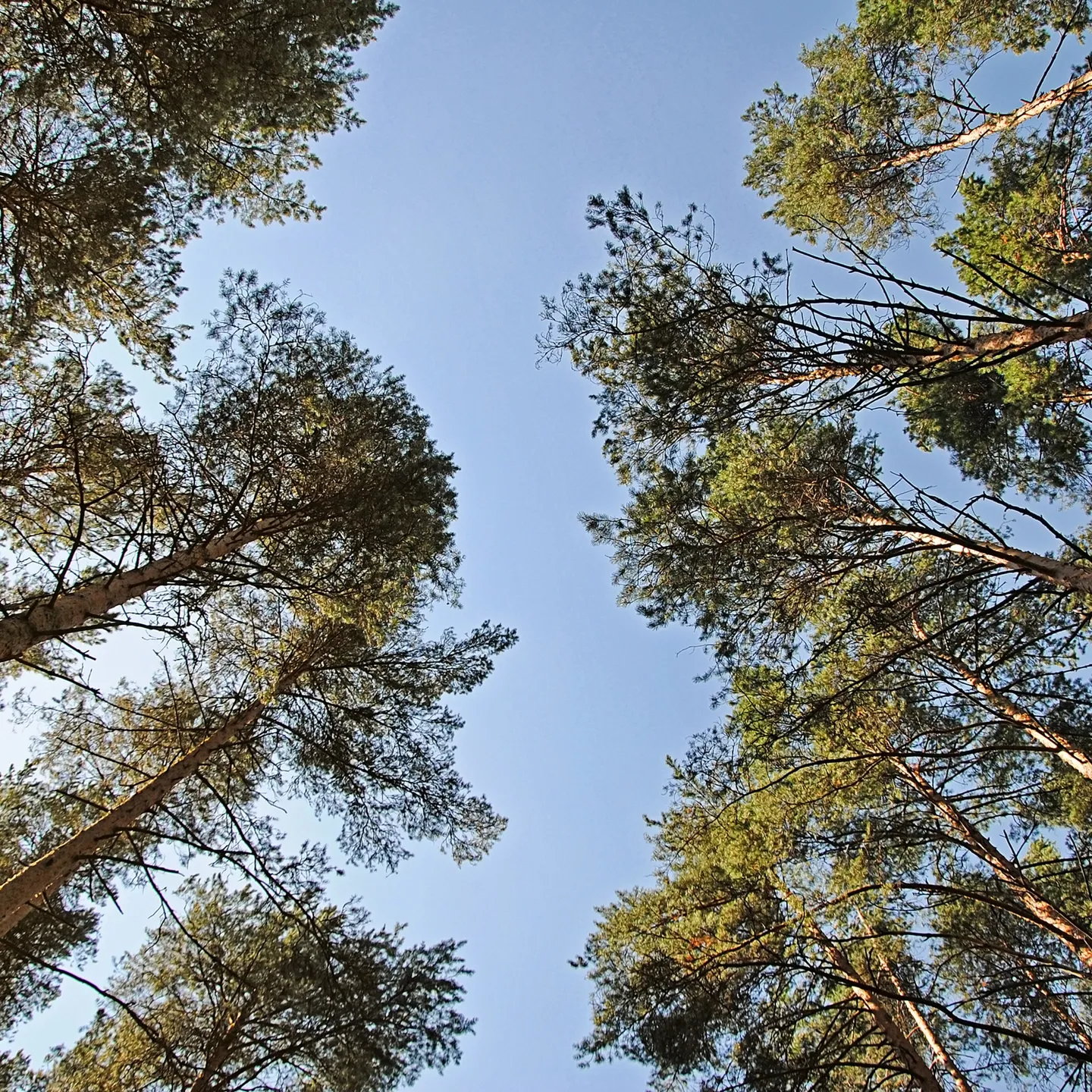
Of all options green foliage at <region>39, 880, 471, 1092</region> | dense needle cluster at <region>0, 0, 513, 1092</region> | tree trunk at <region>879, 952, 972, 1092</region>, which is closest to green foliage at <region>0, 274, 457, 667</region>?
dense needle cluster at <region>0, 0, 513, 1092</region>

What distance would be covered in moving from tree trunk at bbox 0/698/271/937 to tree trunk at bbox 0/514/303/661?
1.49 meters

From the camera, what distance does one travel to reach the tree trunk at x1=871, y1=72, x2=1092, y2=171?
7438 mm

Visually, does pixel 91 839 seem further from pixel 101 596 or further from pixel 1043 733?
pixel 1043 733

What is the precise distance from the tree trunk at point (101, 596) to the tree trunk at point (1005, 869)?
5.79 meters

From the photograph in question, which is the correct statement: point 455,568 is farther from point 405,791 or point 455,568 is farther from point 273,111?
point 273,111

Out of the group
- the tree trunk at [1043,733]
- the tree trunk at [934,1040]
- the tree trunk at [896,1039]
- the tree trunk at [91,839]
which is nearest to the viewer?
the tree trunk at [91,839]

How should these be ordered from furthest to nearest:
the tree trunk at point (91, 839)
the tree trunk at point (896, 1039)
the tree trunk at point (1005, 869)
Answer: the tree trunk at point (896, 1039)
the tree trunk at point (91, 839)
the tree trunk at point (1005, 869)

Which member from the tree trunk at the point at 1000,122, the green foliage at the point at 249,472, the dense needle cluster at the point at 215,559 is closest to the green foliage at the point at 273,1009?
the dense needle cluster at the point at 215,559

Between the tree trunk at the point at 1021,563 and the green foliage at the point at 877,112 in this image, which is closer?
the tree trunk at the point at 1021,563

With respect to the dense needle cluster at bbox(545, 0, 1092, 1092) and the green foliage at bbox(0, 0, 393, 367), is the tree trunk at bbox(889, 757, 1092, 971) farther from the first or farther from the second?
the green foliage at bbox(0, 0, 393, 367)

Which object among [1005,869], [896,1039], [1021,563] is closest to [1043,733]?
[1005,869]

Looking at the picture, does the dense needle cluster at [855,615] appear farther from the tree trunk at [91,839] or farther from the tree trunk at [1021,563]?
the tree trunk at [91,839]

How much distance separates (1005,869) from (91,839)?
6830 millimetres

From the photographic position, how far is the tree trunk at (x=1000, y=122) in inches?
293
